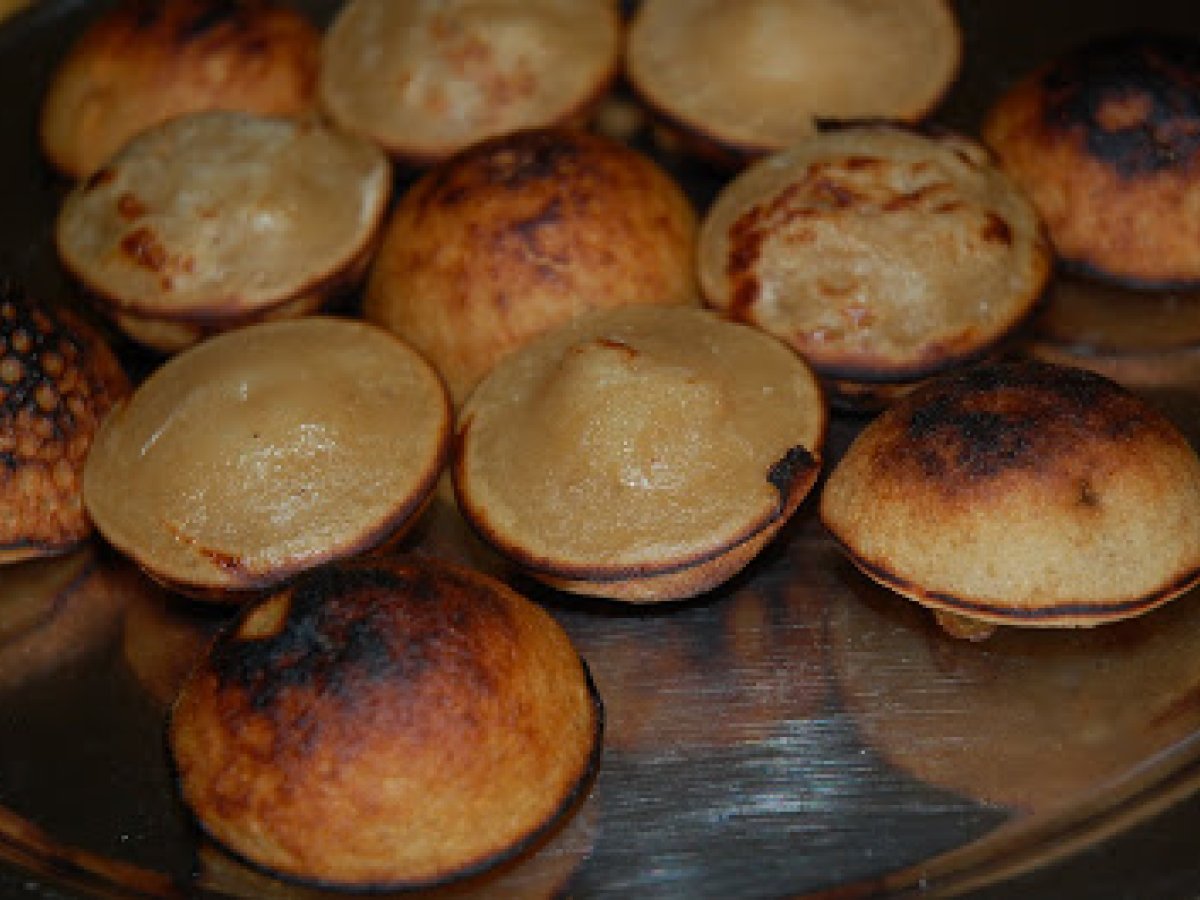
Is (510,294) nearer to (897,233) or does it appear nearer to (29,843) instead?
(897,233)

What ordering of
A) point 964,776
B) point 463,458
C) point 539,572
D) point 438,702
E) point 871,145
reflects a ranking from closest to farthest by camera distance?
point 438,702, point 964,776, point 539,572, point 463,458, point 871,145

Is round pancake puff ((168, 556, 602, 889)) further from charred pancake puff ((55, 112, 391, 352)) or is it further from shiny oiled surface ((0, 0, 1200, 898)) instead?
charred pancake puff ((55, 112, 391, 352))

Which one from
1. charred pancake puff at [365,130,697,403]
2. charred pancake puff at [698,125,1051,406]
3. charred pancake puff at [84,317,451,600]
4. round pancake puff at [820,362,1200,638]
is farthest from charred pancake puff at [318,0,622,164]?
round pancake puff at [820,362,1200,638]

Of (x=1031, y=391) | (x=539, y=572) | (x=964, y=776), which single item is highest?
(x=1031, y=391)

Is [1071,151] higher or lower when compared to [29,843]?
higher

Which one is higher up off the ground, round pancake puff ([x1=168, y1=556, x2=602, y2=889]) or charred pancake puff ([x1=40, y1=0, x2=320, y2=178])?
charred pancake puff ([x1=40, y1=0, x2=320, y2=178])

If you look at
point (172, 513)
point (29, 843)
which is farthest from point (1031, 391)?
point (29, 843)

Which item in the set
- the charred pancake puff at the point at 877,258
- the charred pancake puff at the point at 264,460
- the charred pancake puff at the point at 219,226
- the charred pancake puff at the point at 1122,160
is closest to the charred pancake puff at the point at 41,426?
the charred pancake puff at the point at 264,460
